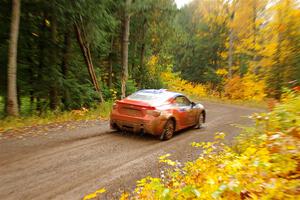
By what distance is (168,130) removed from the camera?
29.7 feet

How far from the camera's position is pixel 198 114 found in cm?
1111

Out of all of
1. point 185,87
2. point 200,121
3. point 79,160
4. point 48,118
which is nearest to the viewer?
point 79,160

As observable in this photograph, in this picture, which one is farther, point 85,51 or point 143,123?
point 85,51

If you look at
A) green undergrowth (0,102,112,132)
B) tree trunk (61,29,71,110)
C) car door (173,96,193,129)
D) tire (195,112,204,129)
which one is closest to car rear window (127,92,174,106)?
car door (173,96,193,129)

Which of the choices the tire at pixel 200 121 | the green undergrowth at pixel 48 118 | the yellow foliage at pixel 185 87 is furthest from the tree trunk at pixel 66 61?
the yellow foliage at pixel 185 87

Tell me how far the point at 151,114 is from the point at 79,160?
2897mm

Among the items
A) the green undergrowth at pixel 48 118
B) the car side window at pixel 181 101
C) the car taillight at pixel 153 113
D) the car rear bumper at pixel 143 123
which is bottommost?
the green undergrowth at pixel 48 118

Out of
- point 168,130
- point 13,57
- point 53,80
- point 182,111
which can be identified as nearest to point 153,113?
point 168,130

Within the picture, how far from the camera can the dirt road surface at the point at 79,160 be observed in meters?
4.91

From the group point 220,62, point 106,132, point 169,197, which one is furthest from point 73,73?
point 220,62

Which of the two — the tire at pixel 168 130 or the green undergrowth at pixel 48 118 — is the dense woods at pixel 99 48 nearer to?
the green undergrowth at pixel 48 118

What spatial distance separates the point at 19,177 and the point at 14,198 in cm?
82

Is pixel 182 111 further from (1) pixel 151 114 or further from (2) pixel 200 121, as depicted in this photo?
(2) pixel 200 121

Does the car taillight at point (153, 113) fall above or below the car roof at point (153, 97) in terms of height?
below
